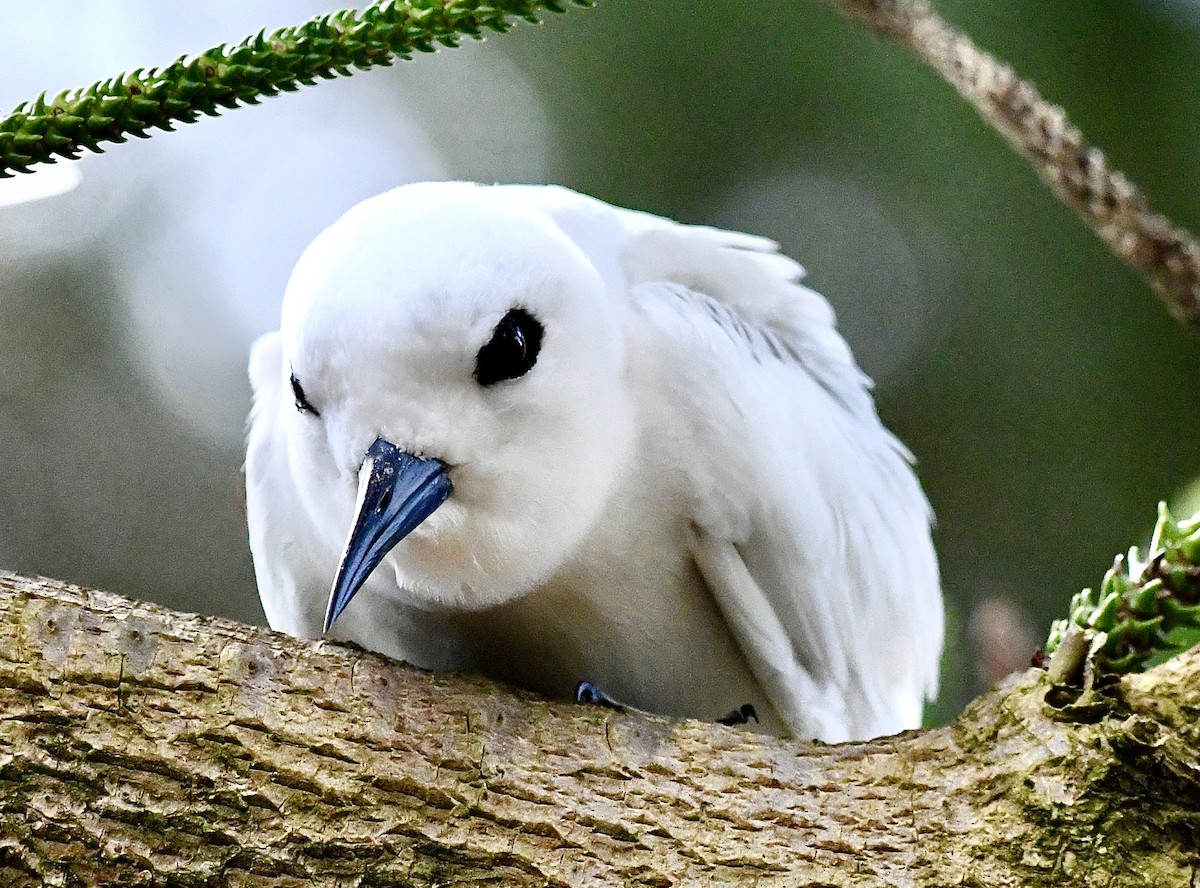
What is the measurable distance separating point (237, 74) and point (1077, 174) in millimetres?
1589

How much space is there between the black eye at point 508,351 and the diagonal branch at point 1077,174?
3.70 ft

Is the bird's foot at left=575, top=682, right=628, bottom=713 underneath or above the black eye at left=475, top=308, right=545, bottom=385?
underneath

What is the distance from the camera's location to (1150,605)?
51.1 inches

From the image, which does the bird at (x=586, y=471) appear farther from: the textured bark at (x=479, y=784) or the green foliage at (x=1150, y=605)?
the green foliage at (x=1150, y=605)

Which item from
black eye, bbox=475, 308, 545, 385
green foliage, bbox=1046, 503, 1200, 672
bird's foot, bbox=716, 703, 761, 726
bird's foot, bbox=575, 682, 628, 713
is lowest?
bird's foot, bbox=716, 703, 761, 726

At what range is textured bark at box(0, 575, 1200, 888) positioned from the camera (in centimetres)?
127

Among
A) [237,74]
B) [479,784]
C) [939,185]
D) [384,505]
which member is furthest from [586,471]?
[939,185]

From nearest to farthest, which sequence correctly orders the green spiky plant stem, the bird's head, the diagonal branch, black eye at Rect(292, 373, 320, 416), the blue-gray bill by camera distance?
the green spiky plant stem → the blue-gray bill → the bird's head → black eye at Rect(292, 373, 320, 416) → the diagonal branch

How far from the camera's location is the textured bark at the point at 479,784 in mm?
1271

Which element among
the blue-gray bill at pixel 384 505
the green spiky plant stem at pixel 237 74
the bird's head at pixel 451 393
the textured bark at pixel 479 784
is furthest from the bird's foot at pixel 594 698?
the green spiky plant stem at pixel 237 74

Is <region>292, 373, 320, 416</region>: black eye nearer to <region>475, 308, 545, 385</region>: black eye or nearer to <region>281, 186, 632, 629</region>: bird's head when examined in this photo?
<region>281, 186, 632, 629</region>: bird's head

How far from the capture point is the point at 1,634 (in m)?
1.35

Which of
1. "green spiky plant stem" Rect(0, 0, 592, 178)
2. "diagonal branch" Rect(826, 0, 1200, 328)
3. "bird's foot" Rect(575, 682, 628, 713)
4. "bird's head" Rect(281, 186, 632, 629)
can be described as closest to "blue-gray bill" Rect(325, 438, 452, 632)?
"bird's head" Rect(281, 186, 632, 629)

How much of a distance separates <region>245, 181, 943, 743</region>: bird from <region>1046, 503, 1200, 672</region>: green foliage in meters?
0.70
